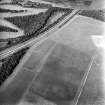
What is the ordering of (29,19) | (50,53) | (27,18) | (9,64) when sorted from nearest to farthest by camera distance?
(9,64) < (50,53) < (29,19) < (27,18)

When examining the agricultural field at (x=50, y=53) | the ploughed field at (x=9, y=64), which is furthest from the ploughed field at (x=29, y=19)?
the ploughed field at (x=9, y=64)

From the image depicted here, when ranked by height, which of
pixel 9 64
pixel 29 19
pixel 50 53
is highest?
pixel 29 19

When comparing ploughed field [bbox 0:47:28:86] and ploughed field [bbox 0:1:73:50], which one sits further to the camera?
ploughed field [bbox 0:1:73:50]

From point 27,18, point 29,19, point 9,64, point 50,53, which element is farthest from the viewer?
point 27,18

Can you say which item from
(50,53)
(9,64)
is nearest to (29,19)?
(50,53)

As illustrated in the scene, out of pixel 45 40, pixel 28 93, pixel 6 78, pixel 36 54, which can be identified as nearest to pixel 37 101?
pixel 28 93

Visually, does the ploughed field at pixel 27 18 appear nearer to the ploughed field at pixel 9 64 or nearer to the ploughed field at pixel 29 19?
the ploughed field at pixel 29 19

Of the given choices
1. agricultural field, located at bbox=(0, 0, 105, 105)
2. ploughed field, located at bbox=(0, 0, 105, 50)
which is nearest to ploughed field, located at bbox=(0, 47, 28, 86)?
agricultural field, located at bbox=(0, 0, 105, 105)

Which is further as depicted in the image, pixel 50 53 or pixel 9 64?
pixel 50 53

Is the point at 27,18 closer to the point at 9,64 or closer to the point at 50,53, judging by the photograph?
the point at 50,53

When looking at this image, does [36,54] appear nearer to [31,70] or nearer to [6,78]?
[31,70]

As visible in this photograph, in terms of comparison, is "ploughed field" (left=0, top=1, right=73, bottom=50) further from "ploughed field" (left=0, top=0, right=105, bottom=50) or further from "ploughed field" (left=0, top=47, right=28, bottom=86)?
"ploughed field" (left=0, top=47, right=28, bottom=86)

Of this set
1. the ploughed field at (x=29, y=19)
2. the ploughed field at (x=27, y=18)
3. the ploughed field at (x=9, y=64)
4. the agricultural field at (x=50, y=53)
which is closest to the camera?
the agricultural field at (x=50, y=53)
